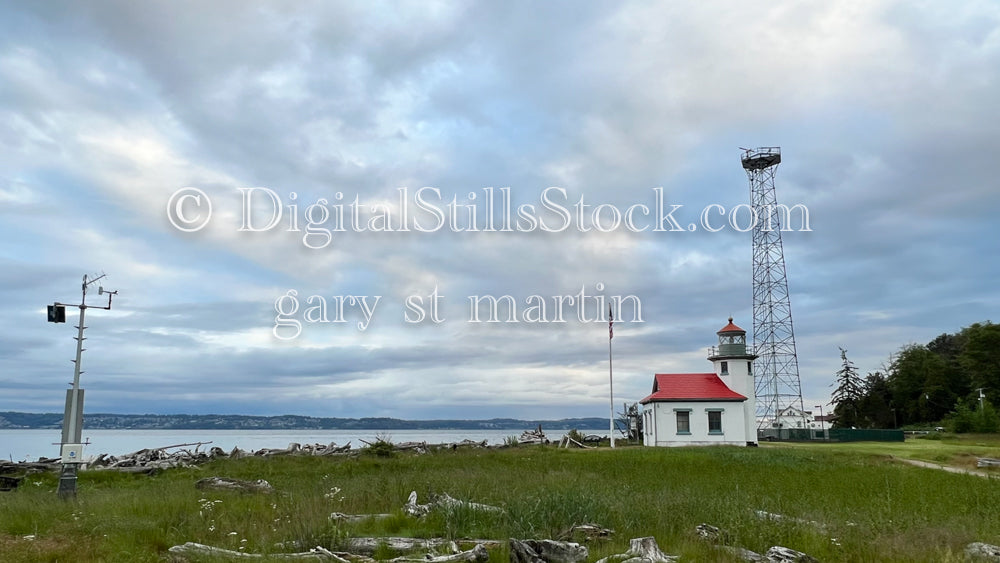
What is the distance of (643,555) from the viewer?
8.69m

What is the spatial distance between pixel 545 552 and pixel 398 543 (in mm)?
2216

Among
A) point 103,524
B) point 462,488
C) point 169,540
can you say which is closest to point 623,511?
point 462,488

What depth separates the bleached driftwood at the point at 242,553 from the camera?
8898 mm

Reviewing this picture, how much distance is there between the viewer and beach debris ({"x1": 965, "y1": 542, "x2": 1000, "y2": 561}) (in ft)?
29.0

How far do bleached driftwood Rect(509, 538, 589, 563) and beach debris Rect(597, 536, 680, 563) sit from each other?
1.09ft

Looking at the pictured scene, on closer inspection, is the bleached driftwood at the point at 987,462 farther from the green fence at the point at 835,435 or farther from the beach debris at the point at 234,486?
the beach debris at the point at 234,486

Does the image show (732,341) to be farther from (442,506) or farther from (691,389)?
(442,506)

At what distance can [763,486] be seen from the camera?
58.0ft

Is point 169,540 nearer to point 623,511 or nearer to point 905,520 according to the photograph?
point 623,511

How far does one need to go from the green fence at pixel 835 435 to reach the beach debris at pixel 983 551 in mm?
45697

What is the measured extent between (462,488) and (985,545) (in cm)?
932

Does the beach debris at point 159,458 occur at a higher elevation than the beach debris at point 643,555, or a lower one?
lower

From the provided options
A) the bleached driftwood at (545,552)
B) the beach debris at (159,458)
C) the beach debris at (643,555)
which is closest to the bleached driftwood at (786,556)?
the beach debris at (643,555)

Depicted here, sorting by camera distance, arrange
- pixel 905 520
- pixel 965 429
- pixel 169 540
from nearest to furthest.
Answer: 1. pixel 169 540
2. pixel 905 520
3. pixel 965 429
